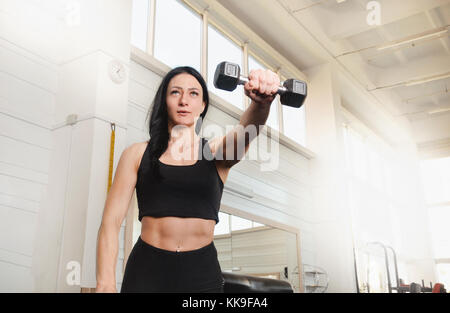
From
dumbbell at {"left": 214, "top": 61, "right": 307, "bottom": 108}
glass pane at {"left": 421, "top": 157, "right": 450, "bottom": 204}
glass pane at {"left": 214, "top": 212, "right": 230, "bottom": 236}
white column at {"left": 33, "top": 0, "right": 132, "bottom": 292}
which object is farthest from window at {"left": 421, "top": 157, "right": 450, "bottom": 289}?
dumbbell at {"left": 214, "top": 61, "right": 307, "bottom": 108}

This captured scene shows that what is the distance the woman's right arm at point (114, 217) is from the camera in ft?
3.47

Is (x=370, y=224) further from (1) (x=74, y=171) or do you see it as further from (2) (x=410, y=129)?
(1) (x=74, y=171)

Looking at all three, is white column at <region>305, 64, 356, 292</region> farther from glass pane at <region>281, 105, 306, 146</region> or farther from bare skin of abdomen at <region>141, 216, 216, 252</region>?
bare skin of abdomen at <region>141, 216, 216, 252</region>

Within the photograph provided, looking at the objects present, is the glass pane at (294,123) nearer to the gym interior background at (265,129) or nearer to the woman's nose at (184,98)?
the gym interior background at (265,129)

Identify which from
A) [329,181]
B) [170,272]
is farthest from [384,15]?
[170,272]

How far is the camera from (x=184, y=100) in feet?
4.25

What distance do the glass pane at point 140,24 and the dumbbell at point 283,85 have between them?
8.56 feet

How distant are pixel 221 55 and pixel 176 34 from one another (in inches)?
31.0

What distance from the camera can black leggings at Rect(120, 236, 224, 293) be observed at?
106cm

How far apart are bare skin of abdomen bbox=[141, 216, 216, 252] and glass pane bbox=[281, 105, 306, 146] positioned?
478 centimetres

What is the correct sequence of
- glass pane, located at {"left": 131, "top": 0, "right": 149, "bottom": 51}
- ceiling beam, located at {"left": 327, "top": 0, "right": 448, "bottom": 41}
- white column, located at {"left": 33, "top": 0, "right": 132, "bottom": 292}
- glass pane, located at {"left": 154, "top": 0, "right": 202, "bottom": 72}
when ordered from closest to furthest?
white column, located at {"left": 33, "top": 0, "right": 132, "bottom": 292} < glass pane, located at {"left": 131, "top": 0, "right": 149, "bottom": 51} < glass pane, located at {"left": 154, "top": 0, "right": 202, "bottom": 72} < ceiling beam, located at {"left": 327, "top": 0, "right": 448, "bottom": 41}

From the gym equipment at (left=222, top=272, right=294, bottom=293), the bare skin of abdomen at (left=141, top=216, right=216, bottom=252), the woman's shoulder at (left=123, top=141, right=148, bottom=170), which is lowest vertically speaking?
the gym equipment at (left=222, top=272, right=294, bottom=293)

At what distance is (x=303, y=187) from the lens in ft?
19.2

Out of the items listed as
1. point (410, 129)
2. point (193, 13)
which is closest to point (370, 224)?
point (410, 129)
